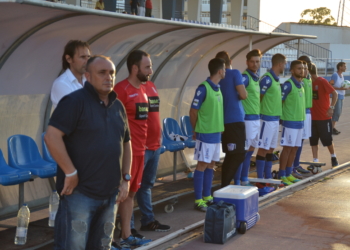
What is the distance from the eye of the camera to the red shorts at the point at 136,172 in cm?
524

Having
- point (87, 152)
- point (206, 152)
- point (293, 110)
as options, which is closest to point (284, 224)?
point (206, 152)

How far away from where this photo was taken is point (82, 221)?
3.62 meters

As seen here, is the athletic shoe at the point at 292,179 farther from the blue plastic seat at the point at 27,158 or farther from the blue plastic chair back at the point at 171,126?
the blue plastic seat at the point at 27,158

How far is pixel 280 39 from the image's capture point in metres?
9.70

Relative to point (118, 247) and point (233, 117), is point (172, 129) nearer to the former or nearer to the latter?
point (233, 117)

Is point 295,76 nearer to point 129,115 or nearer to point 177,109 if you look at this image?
point 177,109

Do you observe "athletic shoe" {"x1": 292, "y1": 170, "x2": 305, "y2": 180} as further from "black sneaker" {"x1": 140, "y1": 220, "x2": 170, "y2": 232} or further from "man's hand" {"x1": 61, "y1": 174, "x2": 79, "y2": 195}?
"man's hand" {"x1": 61, "y1": 174, "x2": 79, "y2": 195}

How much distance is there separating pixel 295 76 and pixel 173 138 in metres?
2.17

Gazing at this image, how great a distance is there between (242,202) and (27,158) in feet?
8.03

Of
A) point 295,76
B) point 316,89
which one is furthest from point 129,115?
point 316,89

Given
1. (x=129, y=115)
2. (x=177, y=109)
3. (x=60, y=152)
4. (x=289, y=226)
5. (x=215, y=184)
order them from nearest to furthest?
1. (x=60, y=152)
2. (x=129, y=115)
3. (x=289, y=226)
4. (x=215, y=184)
5. (x=177, y=109)

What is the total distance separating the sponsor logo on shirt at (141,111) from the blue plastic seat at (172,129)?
303 centimetres

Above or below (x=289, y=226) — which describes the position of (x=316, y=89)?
above

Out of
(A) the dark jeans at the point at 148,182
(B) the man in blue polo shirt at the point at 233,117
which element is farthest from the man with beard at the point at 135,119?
(B) the man in blue polo shirt at the point at 233,117
